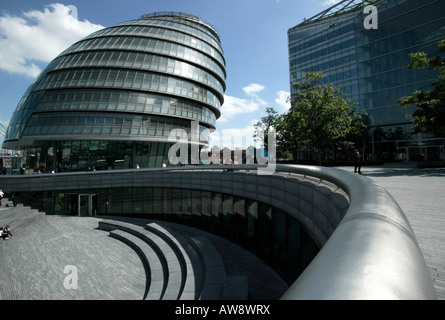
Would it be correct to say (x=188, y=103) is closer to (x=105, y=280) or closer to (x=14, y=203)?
(x=14, y=203)

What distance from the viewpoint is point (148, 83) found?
37.8 meters

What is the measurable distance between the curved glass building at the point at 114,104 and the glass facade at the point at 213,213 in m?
10.8

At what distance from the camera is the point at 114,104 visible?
35.4 meters

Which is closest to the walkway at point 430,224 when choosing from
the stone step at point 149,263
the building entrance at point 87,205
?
the stone step at point 149,263

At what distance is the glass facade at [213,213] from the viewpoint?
920 cm

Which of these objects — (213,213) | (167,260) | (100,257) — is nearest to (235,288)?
(167,260)

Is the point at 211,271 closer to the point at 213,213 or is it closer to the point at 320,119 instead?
the point at 213,213

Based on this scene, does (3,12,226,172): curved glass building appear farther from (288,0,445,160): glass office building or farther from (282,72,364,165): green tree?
(288,0,445,160): glass office building

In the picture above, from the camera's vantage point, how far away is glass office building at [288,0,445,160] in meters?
40.1

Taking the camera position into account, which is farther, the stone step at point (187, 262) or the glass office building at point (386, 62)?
the glass office building at point (386, 62)

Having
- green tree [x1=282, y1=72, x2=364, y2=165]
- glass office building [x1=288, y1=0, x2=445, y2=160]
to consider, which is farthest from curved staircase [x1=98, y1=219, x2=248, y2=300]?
glass office building [x1=288, y1=0, x2=445, y2=160]

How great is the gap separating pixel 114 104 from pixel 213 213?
2776 cm

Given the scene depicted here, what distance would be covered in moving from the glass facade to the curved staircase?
2089mm

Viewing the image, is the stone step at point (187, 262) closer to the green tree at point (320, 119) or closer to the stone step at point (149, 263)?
the stone step at point (149, 263)
